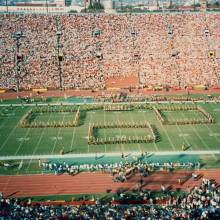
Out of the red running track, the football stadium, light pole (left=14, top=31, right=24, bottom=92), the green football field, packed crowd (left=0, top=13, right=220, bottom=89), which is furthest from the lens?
packed crowd (left=0, top=13, right=220, bottom=89)

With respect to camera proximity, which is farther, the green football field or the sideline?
Result: the green football field

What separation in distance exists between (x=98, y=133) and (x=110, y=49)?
2529cm

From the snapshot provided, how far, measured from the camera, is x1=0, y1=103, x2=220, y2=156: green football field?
35.8m

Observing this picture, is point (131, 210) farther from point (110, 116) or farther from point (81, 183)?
point (110, 116)

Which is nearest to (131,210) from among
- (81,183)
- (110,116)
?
(81,183)

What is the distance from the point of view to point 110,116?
147 feet

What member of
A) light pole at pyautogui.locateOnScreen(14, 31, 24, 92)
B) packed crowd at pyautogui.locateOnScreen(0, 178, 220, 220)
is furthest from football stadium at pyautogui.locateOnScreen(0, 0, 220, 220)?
light pole at pyautogui.locateOnScreen(14, 31, 24, 92)

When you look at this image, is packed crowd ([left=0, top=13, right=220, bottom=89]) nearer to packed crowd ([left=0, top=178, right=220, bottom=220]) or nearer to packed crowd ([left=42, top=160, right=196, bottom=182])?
packed crowd ([left=42, top=160, right=196, bottom=182])

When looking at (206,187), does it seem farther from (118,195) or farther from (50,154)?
(50,154)

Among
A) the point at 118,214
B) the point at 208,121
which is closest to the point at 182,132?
the point at 208,121

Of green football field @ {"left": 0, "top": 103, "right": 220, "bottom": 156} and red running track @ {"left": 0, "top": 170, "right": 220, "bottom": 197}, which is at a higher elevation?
green football field @ {"left": 0, "top": 103, "right": 220, "bottom": 156}

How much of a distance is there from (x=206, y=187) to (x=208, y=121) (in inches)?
594

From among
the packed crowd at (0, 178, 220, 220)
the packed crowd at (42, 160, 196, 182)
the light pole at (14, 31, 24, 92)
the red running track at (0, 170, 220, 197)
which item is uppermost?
the light pole at (14, 31, 24, 92)

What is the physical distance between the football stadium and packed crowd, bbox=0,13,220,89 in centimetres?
14
